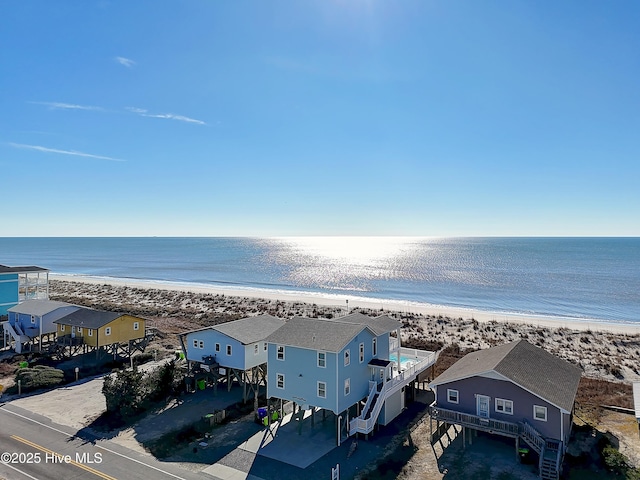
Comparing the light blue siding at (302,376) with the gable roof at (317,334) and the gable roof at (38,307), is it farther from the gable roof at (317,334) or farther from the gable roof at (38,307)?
the gable roof at (38,307)

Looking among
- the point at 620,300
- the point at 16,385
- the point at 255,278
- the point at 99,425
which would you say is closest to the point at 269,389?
the point at 99,425

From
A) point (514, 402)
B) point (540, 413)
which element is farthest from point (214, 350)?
point (540, 413)

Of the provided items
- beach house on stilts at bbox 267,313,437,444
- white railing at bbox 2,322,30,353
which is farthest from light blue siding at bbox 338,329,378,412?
white railing at bbox 2,322,30,353

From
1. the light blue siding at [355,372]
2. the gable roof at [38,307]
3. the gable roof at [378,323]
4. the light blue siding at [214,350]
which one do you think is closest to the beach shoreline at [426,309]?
the gable roof at [378,323]

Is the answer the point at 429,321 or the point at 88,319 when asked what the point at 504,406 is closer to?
the point at 88,319

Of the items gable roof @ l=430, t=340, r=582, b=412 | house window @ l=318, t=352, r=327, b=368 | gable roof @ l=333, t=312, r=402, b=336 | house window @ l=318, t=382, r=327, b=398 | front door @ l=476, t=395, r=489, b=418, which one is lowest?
front door @ l=476, t=395, r=489, b=418

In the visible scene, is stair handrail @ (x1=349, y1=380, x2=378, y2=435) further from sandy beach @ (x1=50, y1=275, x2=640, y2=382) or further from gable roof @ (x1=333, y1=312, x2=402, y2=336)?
sandy beach @ (x1=50, y1=275, x2=640, y2=382)

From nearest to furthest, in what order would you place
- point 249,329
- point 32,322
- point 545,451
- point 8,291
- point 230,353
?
point 545,451 → point 230,353 → point 249,329 → point 32,322 → point 8,291
